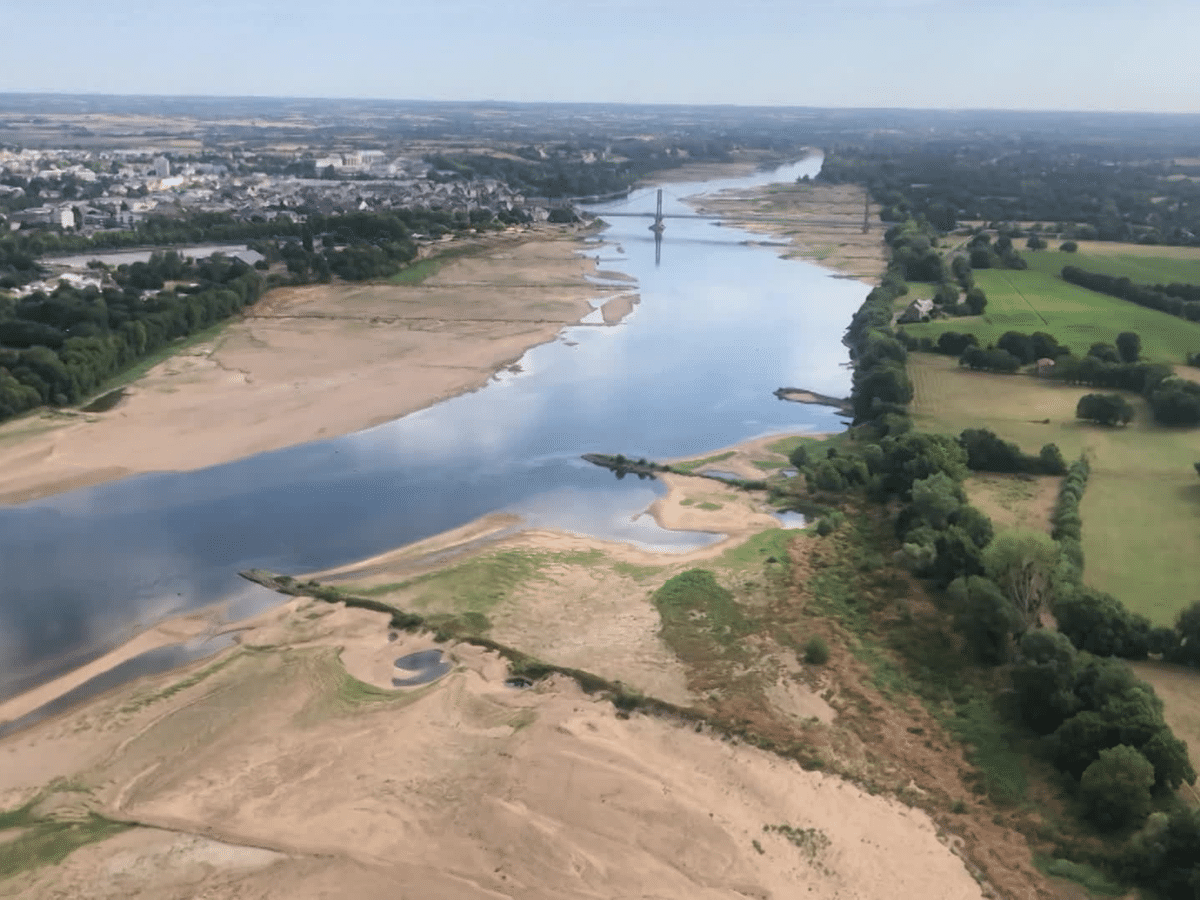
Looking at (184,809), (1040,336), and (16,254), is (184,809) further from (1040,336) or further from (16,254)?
(16,254)

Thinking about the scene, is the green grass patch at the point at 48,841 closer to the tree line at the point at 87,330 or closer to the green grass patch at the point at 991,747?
the green grass patch at the point at 991,747

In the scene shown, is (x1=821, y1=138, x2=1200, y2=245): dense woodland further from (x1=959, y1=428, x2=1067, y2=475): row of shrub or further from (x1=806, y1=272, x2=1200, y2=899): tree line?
(x1=806, y1=272, x2=1200, y2=899): tree line

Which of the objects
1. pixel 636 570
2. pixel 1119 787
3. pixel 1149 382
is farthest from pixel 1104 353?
pixel 1119 787

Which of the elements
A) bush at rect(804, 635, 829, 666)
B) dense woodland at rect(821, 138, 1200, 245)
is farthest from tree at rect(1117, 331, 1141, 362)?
dense woodland at rect(821, 138, 1200, 245)

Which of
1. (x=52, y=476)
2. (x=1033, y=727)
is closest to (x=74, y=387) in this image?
(x=52, y=476)

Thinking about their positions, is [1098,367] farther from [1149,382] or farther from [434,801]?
[434,801]
